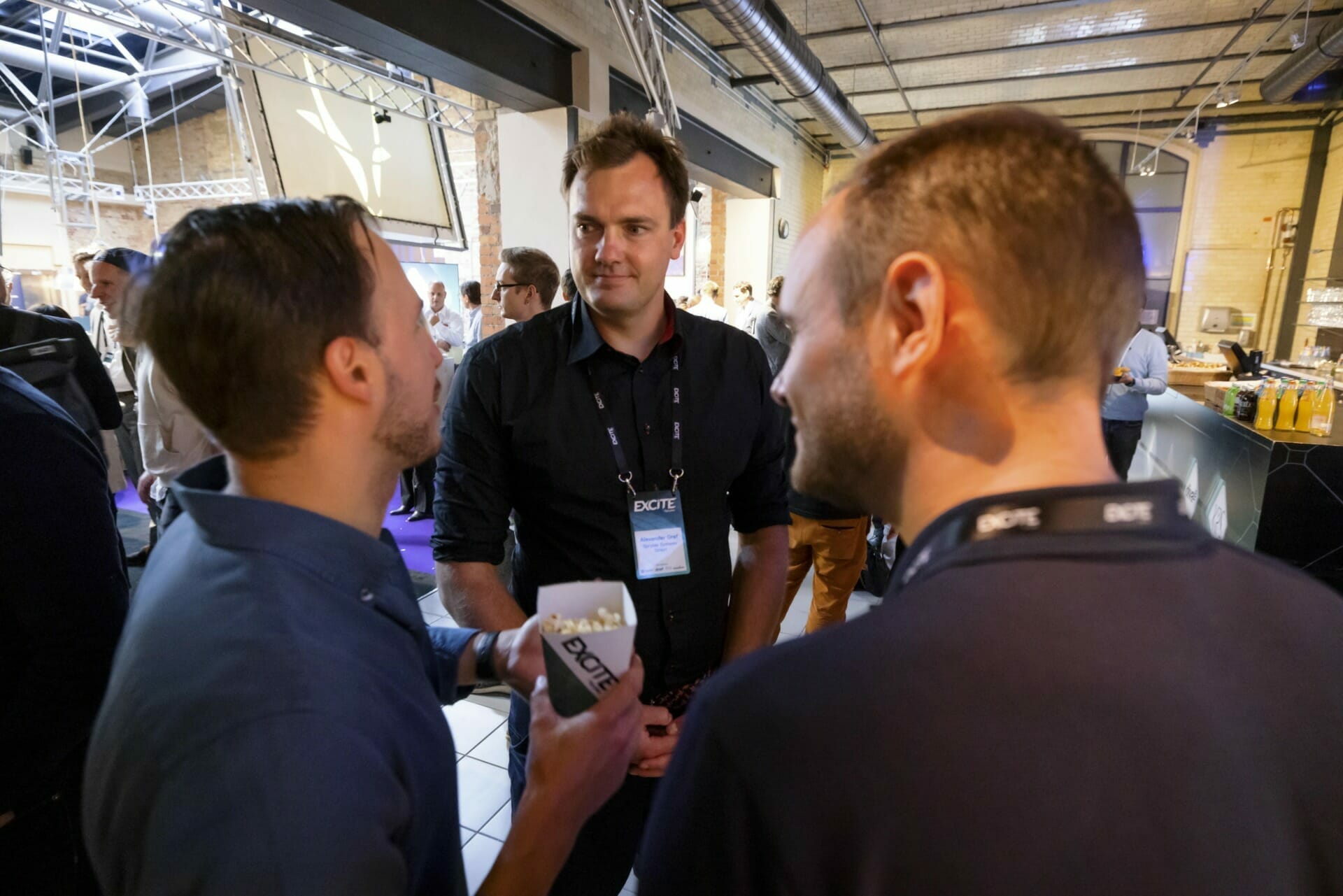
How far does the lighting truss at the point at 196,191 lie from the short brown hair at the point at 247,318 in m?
12.5

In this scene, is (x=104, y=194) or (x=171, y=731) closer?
(x=171, y=731)

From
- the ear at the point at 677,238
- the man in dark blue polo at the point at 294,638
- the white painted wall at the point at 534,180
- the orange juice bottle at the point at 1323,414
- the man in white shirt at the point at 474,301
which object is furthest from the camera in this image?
the man in white shirt at the point at 474,301

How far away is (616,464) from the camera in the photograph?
1435mm

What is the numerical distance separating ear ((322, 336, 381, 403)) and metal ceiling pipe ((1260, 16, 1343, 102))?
790 cm

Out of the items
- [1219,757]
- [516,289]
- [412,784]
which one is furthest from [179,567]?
[516,289]

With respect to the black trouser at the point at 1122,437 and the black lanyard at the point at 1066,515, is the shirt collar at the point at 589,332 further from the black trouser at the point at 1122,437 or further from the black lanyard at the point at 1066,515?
the black trouser at the point at 1122,437

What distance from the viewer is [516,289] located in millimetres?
3619

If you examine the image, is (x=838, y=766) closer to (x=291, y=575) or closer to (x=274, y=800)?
(x=274, y=800)

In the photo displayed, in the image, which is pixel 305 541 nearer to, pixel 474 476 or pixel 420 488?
pixel 474 476

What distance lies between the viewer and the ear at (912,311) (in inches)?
23.6

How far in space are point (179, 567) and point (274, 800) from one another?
0.95 feet

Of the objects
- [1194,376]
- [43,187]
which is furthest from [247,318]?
[43,187]

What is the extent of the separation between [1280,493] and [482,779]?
407cm

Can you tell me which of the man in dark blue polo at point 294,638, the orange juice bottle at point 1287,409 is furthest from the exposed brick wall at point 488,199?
the orange juice bottle at point 1287,409
